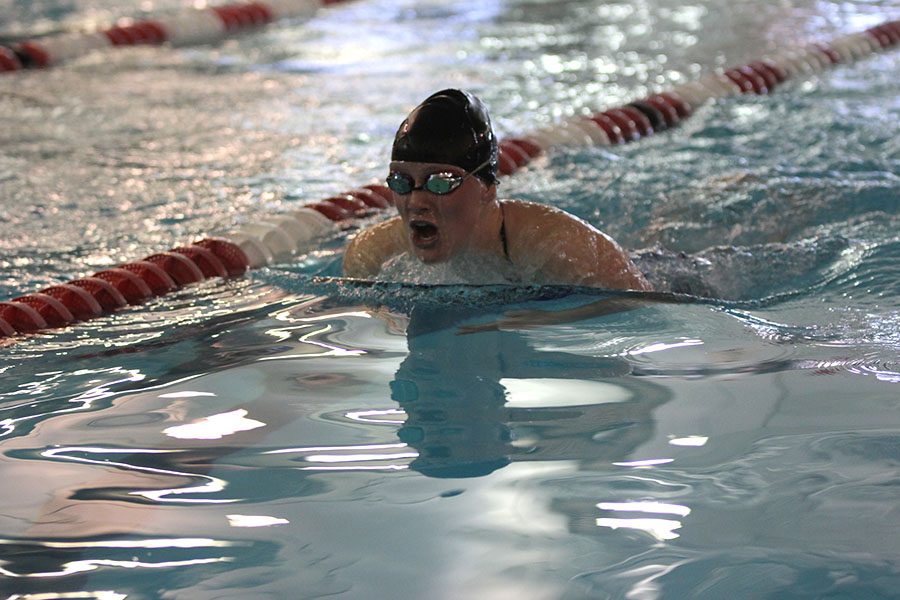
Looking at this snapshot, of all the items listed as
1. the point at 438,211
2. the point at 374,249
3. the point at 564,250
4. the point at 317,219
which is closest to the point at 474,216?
the point at 438,211

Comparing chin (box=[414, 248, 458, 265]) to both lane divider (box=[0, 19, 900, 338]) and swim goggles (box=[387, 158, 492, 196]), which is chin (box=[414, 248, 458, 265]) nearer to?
swim goggles (box=[387, 158, 492, 196])

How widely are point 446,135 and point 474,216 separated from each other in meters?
0.23

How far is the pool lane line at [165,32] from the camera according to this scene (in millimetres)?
6914

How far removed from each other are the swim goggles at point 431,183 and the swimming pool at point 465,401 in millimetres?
304

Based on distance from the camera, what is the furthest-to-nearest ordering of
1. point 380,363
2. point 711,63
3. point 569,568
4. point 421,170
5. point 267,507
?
1. point 711,63
2. point 421,170
3. point 380,363
4. point 267,507
5. point 569,568

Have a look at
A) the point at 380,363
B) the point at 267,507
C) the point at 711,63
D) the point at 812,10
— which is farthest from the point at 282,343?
the point at 812,10

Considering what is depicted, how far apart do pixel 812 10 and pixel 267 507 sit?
286 inches

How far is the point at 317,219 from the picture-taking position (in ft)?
13.6

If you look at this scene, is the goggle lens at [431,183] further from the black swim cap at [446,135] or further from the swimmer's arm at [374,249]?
the swimmer's arm at [374,249]

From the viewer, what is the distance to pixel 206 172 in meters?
4.78

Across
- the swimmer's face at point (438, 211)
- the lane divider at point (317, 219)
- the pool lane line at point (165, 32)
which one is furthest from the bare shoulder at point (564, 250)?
the pool lane line at point (165, 32)

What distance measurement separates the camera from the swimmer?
2875 mm

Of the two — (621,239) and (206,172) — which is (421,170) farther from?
(206,172)

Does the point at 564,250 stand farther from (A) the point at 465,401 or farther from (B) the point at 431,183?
(A) the point at 465,401
